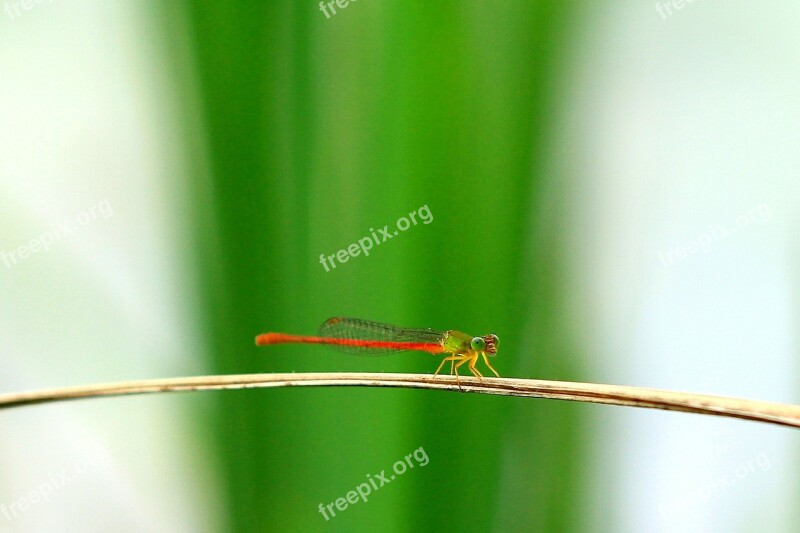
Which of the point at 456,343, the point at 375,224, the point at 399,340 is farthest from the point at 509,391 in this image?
the point at 456,343

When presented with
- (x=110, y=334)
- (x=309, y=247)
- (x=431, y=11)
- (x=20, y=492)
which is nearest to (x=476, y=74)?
(x=431, y=11)

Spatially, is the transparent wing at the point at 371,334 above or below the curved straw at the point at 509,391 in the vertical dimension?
above

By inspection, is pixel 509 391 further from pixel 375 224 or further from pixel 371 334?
pixel 371 334

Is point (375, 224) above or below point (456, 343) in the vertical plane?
above

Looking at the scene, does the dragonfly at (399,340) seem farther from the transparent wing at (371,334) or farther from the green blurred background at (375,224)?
the green blurred background at (375,224)

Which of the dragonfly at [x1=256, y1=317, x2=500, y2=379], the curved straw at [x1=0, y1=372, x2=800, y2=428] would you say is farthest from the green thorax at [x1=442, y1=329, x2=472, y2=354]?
the curved straw at [x1=0, y1=372, x2=800, y2=428]

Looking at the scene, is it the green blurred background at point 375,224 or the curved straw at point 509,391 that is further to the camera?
the green blurred background at point 375,224

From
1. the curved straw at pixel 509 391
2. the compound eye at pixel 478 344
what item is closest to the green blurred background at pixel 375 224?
the compound eye at pixel 478 344
